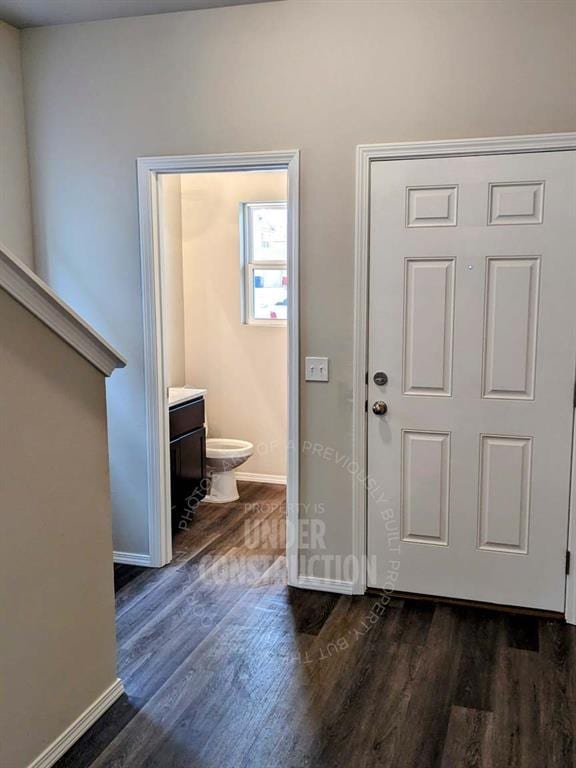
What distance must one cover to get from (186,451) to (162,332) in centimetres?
96

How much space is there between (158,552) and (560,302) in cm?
226

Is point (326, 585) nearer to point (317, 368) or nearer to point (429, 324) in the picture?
point (317, 368)

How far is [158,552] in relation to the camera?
336 cm

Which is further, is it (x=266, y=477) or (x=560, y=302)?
(x=266, y=477)

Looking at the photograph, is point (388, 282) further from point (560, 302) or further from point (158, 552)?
point (158, 552)

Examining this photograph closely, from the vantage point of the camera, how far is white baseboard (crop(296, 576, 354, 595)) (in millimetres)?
Result: 3066

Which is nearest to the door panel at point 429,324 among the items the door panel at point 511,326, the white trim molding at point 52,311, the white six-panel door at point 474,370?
the white six-panel door at point 474,370

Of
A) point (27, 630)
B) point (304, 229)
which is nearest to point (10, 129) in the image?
point (304, 229)

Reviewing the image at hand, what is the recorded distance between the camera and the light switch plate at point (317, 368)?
2967mm

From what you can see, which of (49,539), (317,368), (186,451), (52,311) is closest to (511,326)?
(317,368)

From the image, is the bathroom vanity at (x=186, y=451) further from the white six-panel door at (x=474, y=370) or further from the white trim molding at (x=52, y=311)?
the white trim molding at (x=52, y=311)

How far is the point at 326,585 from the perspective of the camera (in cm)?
310

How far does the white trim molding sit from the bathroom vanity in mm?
1605

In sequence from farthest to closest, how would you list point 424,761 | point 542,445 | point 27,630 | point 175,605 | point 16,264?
1. point 175,605
2. point 542,445
3. point 424,761
4. point 27,630
5. point 16,264
